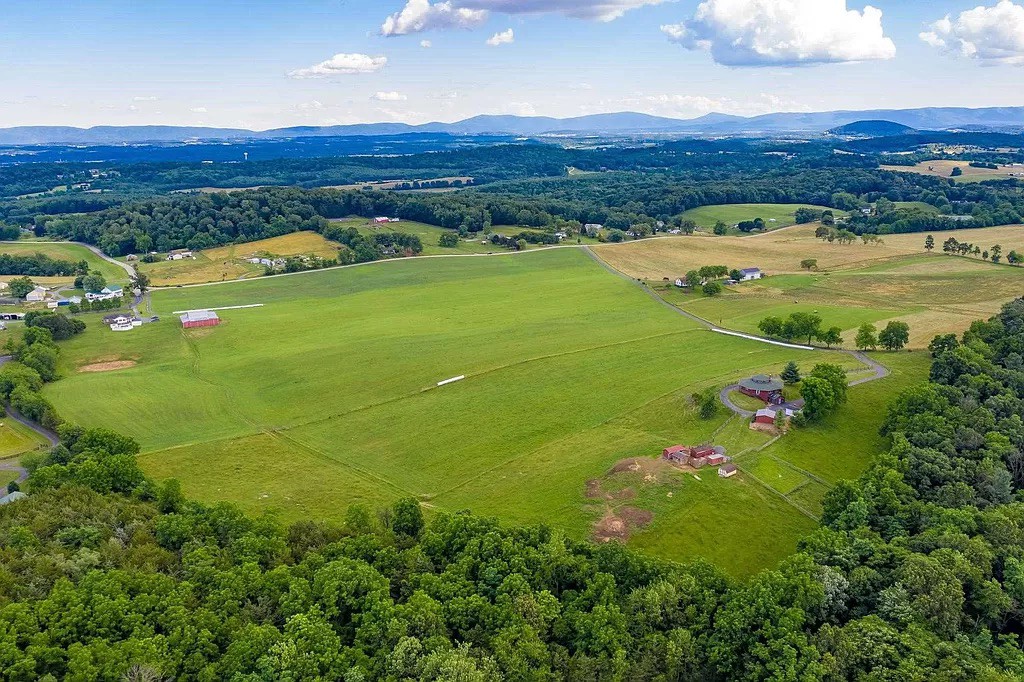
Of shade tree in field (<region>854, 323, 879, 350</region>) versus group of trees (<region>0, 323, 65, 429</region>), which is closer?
group of trees (<region>0, 323, 65, 429</region>)

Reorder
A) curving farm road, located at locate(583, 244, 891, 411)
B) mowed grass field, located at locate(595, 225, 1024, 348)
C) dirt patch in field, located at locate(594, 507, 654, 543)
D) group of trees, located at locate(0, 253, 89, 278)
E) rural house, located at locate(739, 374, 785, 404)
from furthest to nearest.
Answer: group of trees, located at locate(0, 253, 89, 278) < mowed grass field, located at locate(595, 225, 1024, 348) < rural house, located at locate(739, 374, 785, 404) < curving farm road, located at locate(583, 244, 891, 411) < dirt patch in field, located at locate(594, 507, 654, 543)

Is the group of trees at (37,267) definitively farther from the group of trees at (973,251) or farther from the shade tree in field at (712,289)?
the group of trees at (973,251)

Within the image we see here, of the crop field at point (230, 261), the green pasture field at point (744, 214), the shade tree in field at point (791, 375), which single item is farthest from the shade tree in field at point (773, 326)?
the green pasture field at point (744, 214)


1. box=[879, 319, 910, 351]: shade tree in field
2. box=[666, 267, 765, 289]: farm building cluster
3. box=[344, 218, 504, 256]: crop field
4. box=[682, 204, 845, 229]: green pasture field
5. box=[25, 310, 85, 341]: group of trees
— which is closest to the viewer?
box=[879, 319, 910, 351]: shade tree in field

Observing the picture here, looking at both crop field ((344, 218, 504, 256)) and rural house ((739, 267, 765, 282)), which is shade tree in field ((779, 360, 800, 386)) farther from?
crop field ((344, 218, 504, 256))

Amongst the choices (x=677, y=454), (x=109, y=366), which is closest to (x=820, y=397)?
(x=677, y=454)

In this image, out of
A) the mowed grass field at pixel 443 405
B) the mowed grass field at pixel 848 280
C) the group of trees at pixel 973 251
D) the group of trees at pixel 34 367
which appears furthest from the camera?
the group of trees at pixel 973 251

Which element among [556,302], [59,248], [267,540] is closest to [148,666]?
[267,540]

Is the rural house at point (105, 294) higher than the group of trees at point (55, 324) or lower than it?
higher

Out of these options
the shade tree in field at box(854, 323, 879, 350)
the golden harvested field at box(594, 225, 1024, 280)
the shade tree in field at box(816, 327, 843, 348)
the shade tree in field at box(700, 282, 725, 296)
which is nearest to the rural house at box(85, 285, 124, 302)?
the golden harvested field at box(594, 225, 1024, 280)
